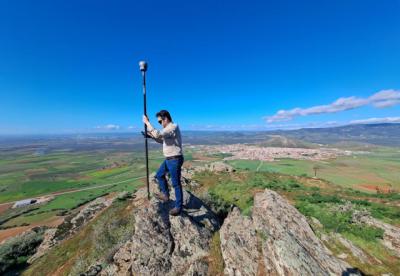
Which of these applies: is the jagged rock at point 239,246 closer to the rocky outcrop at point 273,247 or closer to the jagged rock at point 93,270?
the rocky outcrop at point 273,247

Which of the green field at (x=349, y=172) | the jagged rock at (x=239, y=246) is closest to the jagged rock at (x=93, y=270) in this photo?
the jagged rock at (x=239, y=246)

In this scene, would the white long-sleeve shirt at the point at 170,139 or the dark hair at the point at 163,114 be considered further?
the dark hair at the point at 163,114

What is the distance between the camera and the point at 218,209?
12.6 metres

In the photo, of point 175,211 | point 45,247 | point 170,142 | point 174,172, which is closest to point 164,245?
point 175,211

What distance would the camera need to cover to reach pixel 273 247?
7.75 metres

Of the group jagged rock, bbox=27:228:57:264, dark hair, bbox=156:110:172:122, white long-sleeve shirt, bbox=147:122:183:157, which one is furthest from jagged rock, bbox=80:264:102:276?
jagged rock, bbox=27:228:57:264

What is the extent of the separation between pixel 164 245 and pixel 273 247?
14.4 ft

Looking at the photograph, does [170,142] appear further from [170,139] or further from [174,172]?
[174,172]

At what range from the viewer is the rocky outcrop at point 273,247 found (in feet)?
23.2

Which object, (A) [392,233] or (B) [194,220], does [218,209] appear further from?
(A) [392,233]

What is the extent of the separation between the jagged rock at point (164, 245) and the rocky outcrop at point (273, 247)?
107cm

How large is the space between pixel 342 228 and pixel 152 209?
36.9ft

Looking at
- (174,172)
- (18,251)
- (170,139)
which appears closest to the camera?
(170,139)

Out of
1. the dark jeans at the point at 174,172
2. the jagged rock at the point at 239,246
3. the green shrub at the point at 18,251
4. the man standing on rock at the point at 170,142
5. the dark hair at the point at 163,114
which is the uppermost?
the dark hair at the point at 163,114
